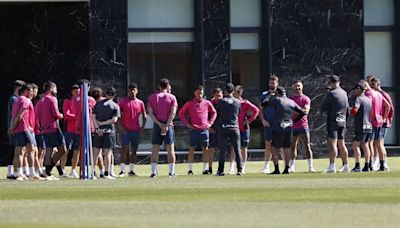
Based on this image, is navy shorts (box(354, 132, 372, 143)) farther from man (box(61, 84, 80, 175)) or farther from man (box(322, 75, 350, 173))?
man (box(61, 84, 80, 175))

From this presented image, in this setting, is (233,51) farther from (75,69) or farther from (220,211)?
(220,211)

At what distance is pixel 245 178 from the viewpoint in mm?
29688

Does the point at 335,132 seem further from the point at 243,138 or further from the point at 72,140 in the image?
the point at 72,140

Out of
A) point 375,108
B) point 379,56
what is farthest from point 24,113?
point 379,56

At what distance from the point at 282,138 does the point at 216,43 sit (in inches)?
333

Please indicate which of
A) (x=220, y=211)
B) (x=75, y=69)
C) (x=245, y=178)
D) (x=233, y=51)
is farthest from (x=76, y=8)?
(x=220, y=211)

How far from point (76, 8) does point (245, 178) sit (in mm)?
10581

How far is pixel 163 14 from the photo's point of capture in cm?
3944

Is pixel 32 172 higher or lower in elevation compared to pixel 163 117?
lower

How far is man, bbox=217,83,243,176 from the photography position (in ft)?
103

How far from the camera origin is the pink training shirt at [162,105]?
103 feet

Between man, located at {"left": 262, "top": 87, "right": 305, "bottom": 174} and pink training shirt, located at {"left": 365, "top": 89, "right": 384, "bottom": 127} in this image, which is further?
pink training shirt, located at {"left": 365, "top": 89, "right": 384, "bottom": 127}

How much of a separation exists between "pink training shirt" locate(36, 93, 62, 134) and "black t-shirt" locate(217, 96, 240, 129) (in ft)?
11.1

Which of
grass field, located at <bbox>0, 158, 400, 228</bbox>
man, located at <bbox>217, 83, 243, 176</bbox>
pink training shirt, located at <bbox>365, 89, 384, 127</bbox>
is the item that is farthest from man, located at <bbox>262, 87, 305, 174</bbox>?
pink training shirt, located at <bbox>365, 89, 384, 127</bbox>
